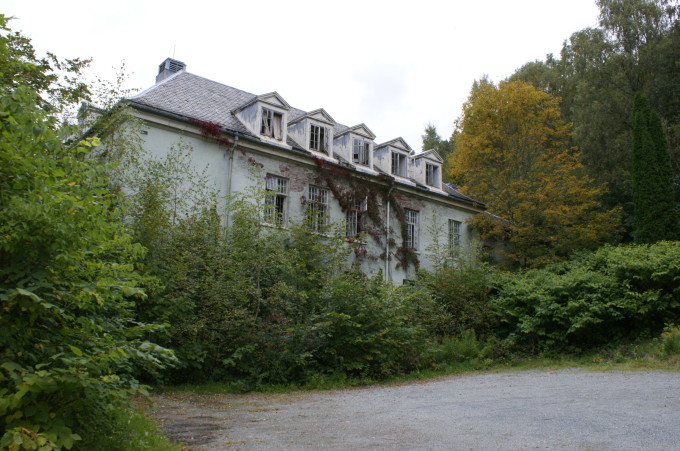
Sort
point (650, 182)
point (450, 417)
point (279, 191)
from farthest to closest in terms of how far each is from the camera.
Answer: point (650, 182), point (279, 191), point (450, 417)

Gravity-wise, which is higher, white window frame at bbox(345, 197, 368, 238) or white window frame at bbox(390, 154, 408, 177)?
white window frame at bbox(390, 154, 408, 177)

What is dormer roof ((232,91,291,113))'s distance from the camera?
740 inches

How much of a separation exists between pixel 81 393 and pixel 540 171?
25.0 metres

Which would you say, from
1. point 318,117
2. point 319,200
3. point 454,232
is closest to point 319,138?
point 318,117

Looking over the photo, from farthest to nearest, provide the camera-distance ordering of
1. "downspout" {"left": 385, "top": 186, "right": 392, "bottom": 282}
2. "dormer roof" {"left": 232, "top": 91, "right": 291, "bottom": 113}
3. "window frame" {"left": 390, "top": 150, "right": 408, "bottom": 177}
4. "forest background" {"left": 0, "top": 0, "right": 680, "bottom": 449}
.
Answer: "window frame" {"left": 390, "top": 150, "right": 408, "bottom": 177}
"downspout" {"left": 385, "top": 186, "right": 392, "bottom": 282}
"dormer roof" {"left": 232, "top": 91, "right": 291, "bottom": 113}
"forest background" {"left": 0, "top": 0, "right": 680, "bottom": 449}

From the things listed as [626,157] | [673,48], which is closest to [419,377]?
[626,157]

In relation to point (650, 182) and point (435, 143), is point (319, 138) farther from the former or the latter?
point (435, 143)

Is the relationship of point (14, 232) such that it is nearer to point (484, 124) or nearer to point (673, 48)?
point (484, 124)

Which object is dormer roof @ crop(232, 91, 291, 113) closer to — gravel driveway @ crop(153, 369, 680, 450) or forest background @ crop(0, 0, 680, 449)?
forest background @ crop(0, 0, 680, 449)

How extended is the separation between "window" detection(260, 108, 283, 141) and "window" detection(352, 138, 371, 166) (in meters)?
3.94

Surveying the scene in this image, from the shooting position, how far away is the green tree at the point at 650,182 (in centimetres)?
2175

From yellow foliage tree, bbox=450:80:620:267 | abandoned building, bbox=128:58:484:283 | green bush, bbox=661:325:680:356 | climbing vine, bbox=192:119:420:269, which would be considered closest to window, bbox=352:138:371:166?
abandoned building, bbox=128:58:484:283

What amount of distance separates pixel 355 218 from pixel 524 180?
30.5 ft

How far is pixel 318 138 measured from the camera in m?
20.6
